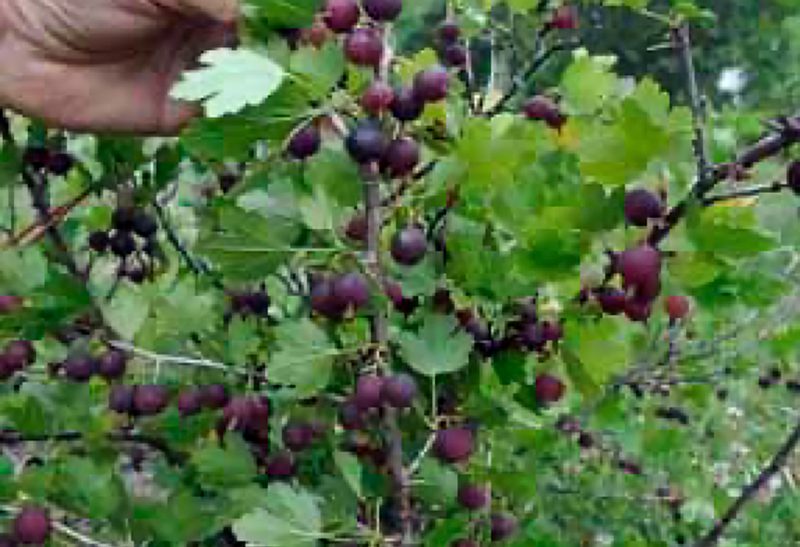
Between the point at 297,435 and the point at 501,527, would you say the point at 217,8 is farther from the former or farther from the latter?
the point at 501,527

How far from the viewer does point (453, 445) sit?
4.00 ft

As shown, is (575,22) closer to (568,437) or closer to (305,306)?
(305,306)

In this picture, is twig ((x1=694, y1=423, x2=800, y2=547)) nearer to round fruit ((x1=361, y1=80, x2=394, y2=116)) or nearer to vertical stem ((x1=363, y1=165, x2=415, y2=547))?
vertical stem ((x1=363, y1=165, x2=415, y2=547))

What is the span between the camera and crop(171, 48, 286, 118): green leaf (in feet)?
3.56

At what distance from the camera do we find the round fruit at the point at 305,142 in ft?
3.99

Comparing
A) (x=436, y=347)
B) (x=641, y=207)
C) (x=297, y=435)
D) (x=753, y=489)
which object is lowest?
(x=753, y=489)

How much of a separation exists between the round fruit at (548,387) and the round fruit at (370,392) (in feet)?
0.63

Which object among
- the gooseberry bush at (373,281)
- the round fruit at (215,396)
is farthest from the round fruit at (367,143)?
the round fruit at (215,396)

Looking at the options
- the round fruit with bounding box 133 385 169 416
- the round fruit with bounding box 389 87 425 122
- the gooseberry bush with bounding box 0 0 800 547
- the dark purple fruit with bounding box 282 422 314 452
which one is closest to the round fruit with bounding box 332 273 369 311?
the gooseberry bush with bounding box 0 0 800 547

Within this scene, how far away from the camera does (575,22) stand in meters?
1.75

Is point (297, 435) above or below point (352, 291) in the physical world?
below

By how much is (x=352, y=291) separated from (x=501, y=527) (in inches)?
13.3

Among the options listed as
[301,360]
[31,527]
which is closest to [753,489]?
[301,360]

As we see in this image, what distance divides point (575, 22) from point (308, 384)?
706 mm
